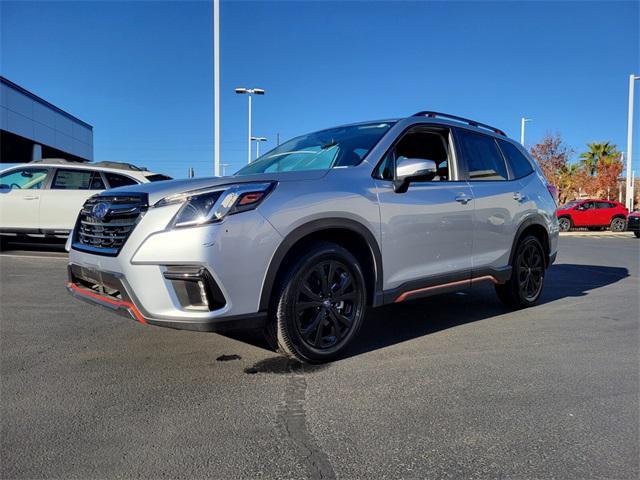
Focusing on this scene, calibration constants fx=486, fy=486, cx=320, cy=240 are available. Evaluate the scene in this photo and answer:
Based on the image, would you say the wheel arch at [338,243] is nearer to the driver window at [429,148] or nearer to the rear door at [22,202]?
the driver window at [429,148]

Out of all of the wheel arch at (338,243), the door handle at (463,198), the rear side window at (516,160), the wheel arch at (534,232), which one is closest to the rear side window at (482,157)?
the rear side window at (516,160)

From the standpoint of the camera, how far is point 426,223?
4078 millimetres

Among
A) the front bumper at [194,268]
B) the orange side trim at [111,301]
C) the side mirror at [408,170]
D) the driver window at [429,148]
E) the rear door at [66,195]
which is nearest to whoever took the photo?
the front bumper at [194,268]

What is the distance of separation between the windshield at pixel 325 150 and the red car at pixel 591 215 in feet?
77.9

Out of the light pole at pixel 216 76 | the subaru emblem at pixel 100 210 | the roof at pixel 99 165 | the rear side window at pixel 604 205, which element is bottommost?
the subaru emblem at pixel 100 210

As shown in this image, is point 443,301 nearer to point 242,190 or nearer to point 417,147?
point 417,147

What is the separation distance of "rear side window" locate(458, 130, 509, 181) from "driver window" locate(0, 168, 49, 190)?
8.45m

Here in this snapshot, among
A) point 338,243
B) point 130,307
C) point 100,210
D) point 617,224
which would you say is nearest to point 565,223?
point 617,224

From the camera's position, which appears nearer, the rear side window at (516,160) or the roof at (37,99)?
the rear side window at (516,160)

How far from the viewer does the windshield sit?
12.9 feet

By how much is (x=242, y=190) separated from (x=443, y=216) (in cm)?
196

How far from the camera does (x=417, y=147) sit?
4.88 metres

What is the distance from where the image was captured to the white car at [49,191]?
9539mm

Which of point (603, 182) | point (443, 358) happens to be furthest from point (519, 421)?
point (603, 182)
